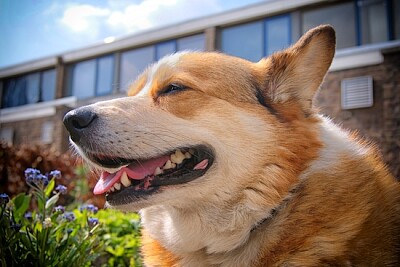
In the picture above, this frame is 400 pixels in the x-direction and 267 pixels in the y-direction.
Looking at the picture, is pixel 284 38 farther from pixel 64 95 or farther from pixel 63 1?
pixel 63 1

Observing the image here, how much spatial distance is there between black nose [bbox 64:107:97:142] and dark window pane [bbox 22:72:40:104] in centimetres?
209

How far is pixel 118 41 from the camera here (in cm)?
619

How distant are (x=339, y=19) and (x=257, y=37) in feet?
3.63

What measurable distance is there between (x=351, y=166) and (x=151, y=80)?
86 cm

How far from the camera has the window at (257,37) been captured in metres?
5.63


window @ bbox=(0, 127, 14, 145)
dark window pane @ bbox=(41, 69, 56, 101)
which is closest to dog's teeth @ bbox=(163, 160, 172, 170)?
dark window pane @ bbox=(41, 69, 56, 101)

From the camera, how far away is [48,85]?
4.26 m

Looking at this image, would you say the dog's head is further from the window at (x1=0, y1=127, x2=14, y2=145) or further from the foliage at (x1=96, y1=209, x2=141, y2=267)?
the window at (x1=0, y1=127, x2=14, y2=145)

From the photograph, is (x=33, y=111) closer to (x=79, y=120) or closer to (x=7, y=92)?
(x=7, y=92)

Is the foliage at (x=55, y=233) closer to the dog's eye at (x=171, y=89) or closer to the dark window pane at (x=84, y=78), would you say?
the dog's eye at (x=171, y=89)

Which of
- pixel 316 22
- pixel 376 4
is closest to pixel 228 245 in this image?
pixel 376 4

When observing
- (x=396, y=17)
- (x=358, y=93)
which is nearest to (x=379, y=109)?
(x=358, y=93)

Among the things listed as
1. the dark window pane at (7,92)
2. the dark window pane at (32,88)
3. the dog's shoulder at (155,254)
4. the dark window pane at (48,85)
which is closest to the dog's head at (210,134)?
the dog's shoulder at (155,254)

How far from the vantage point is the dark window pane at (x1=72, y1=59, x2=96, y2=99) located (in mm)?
5340
